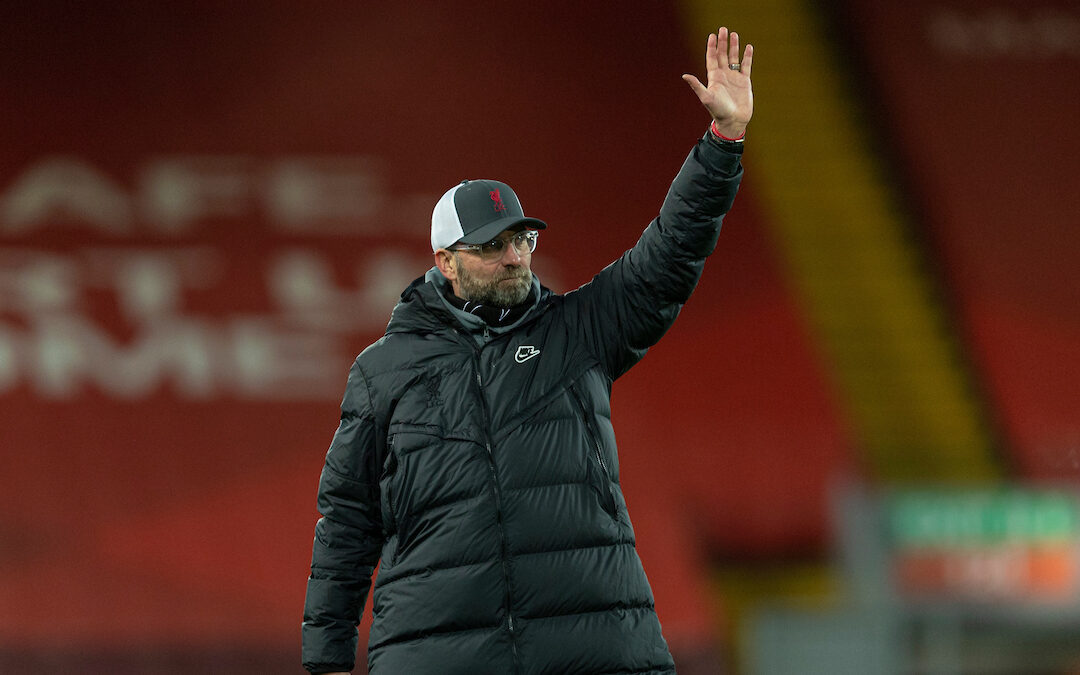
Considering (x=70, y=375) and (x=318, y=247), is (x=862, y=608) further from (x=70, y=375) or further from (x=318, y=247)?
(x=70, y=375)

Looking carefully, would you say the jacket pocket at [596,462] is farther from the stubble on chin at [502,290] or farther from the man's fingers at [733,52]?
the man's fingers at [733,52]

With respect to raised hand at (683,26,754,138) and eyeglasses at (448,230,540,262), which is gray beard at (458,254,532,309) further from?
raised hand at (683,26,754,138)

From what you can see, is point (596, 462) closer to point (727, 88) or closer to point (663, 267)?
point (663, 267)

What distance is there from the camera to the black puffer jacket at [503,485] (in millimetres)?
1681

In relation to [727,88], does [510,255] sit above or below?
below

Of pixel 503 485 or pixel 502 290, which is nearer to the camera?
pixel 503 485

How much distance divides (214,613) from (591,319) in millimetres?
2979

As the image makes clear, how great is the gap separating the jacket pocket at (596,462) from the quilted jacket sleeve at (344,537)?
28 cm

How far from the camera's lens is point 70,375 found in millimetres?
4488

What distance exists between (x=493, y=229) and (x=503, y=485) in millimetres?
346

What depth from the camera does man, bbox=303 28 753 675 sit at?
1.68 meters

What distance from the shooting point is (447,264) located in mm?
1853

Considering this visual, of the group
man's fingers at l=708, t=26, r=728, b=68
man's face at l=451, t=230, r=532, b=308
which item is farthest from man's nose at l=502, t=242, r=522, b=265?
man's fingers at l=708, t=26, r=728, b=68

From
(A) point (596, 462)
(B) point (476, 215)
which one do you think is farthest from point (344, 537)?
(B) point (476, 215)
